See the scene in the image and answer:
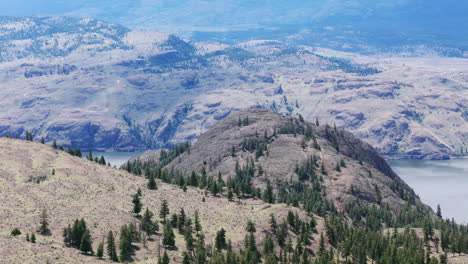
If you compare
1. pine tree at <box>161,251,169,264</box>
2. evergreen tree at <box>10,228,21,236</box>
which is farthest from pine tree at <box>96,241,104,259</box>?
evergreen tree at <box>10,228,21,236</box>

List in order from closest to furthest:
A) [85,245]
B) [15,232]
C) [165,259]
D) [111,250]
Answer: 1. [165,259]
2. [85,245]
3. [111,250]
4. [15,232]

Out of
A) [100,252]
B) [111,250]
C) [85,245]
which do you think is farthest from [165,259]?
[85,245]

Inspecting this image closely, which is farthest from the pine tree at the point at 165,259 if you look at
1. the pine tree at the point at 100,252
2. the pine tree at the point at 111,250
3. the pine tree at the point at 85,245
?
the pine tree at the point at 85,245

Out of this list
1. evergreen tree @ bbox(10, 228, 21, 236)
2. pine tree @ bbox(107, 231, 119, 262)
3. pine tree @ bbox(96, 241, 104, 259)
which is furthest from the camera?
evergreen tree @ bbox(10, 228, 21, 236)

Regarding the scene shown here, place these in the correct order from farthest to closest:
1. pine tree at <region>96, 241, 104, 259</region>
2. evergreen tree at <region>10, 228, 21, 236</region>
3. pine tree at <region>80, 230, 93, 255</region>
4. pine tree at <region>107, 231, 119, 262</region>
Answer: evergreen tree at <region>10, 228, 21, 236</region>
pine tree at <region>80, 230, 93, 255</region>
pine tree at <region>107, 231, 119, 262</region>
pine tree at <region>96, 241, 104, 259</region>

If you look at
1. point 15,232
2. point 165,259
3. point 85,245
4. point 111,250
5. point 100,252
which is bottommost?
point 165,259

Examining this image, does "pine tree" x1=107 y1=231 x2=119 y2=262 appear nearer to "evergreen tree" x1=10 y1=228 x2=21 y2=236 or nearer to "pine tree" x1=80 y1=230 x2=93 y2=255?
"pine tree" x1=80 y1=230 x2=93 y2=255

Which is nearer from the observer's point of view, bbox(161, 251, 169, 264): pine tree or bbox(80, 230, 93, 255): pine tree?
bbox(161, 251, 169, 264): pine tree

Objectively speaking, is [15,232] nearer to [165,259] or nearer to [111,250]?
[111,250]

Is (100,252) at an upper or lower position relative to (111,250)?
upper

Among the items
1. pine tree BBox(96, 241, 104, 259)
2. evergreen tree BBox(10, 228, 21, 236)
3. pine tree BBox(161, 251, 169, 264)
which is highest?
evergreen tree BBox(10, 228, 21, 236)

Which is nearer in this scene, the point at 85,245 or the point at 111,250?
the point at 85,245
